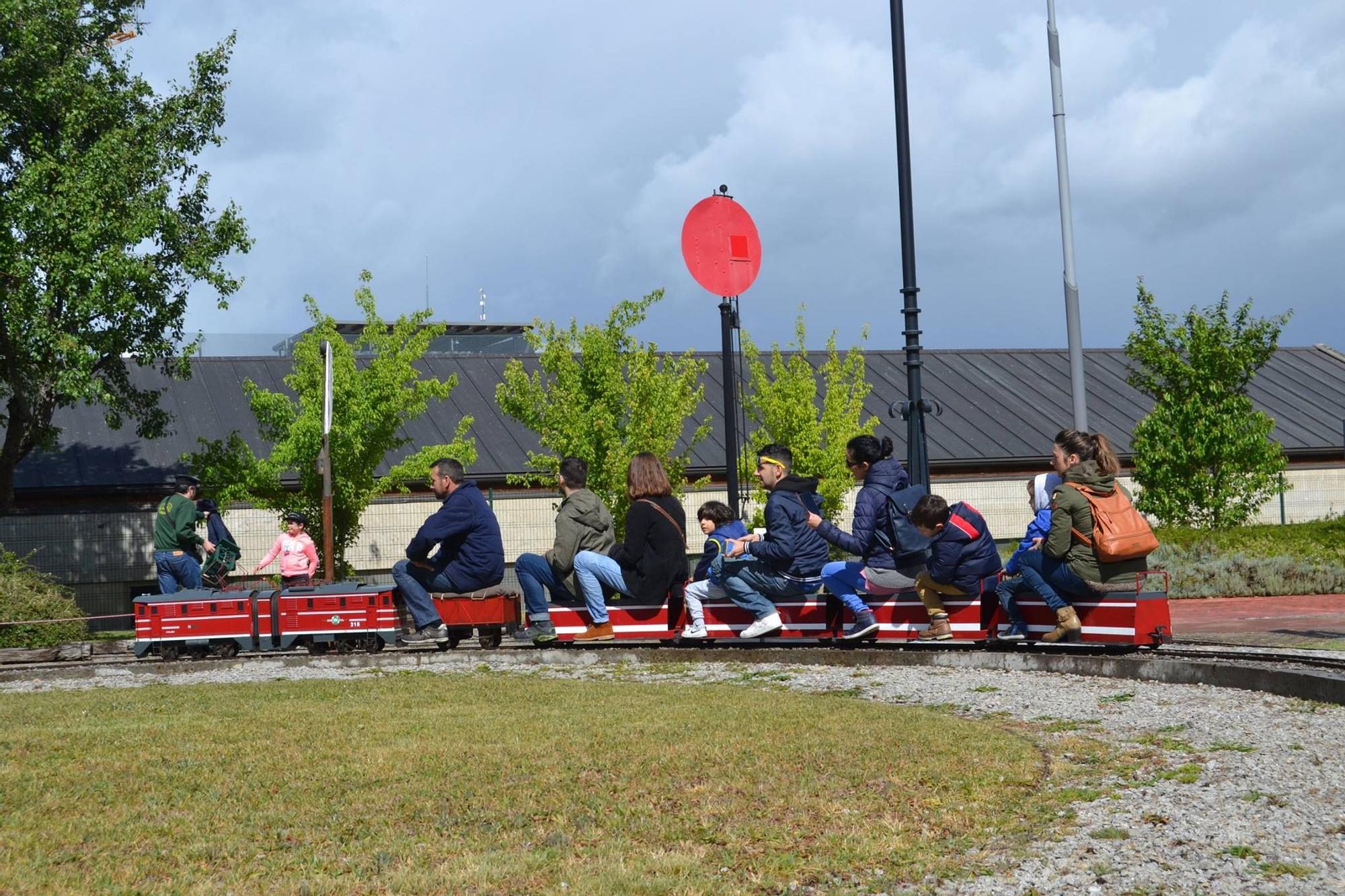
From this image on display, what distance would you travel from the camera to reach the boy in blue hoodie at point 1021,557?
448 inches

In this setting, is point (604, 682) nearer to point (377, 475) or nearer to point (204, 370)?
point (377, 475)

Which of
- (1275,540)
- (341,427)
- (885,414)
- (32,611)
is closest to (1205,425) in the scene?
(1275,540)

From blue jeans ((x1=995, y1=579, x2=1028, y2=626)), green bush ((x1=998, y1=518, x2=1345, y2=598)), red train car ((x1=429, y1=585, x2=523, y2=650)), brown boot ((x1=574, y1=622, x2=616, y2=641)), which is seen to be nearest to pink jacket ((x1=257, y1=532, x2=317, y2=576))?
red train car ((x1=429, y1=585, x2=523, y2=650))

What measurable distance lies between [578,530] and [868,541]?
2665 mm

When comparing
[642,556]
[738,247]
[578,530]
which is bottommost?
[642,556]

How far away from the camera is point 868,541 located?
39.3 ft

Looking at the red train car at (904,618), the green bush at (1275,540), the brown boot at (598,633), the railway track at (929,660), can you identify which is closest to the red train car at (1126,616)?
the red train car at (904,618)

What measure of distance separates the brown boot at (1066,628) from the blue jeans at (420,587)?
17.7 ft

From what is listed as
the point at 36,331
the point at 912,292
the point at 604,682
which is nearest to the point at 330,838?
the point at 604,682

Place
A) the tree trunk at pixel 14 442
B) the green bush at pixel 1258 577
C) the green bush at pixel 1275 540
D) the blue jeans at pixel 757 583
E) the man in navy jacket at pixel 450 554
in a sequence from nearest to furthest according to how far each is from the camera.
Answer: the blue jeans at pixel 757 583
the man in navy jacket at pixel 450 554
the green bush at pixel 1258 577
the green bush at pixel 1275 540
the tree trunk at pixel 14 442

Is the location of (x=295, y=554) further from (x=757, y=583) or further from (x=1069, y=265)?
(x=1069, y=265)

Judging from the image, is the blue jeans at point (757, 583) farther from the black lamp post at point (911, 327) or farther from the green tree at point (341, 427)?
the green tree at point (341, 427)

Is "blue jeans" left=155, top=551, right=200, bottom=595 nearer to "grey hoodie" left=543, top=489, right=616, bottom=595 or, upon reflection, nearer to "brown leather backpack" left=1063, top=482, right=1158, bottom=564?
"grey hoodie" left=543, top=489, right=616, bottom=595

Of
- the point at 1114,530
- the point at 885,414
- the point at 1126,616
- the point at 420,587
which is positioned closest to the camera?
the point at 1114,530
